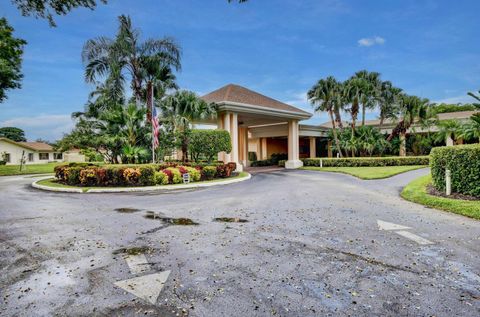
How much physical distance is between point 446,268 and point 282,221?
3343 mm

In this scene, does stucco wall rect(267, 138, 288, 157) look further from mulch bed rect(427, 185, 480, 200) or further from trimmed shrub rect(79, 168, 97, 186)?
mulch bed rect(427, 185, 480, 200)

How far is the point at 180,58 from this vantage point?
18.6m

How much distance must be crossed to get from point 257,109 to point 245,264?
19.1 metres

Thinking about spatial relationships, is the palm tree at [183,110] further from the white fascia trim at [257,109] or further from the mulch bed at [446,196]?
the mulch bed at [446,196]

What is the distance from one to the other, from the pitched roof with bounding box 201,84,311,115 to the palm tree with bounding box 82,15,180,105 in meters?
4.92

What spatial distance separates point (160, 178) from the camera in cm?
1430

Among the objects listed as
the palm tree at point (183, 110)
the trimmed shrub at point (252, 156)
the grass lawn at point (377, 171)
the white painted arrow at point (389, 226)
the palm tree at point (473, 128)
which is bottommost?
the white painted arrow at point (389, 226)

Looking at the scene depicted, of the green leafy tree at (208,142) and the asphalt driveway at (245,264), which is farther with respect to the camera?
the green leafy tree at (208,142)

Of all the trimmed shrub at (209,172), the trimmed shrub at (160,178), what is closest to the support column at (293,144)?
the trimmed shrub at (209,172)

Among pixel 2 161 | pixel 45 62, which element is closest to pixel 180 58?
pixel 45 62

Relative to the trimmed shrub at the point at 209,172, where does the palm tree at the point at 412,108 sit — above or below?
above

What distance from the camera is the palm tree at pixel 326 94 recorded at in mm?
26922

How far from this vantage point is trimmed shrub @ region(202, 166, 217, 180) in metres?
16.5

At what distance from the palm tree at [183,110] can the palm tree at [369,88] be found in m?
16.3
